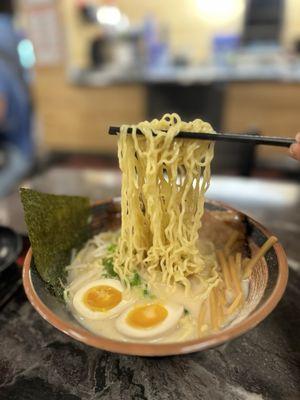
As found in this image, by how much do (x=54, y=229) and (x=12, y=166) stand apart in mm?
2481

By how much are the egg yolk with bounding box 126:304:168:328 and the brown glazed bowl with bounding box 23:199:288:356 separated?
159 millimetres

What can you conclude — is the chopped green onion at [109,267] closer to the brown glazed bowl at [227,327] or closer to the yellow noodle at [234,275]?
the brown glazed bowl at [227,327]

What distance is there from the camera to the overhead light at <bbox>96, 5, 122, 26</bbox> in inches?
211

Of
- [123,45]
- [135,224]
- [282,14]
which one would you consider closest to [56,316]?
[135,224]

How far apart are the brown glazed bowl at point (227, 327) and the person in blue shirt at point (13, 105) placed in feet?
9.21

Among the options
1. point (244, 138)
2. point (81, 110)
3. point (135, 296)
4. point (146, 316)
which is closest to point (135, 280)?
point (135, 296)

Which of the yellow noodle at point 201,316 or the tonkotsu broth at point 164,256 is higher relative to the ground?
the tonkotsu broth at point 164,256

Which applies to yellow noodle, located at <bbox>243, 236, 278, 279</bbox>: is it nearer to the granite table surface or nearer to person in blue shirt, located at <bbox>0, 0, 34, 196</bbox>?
the granite table surface

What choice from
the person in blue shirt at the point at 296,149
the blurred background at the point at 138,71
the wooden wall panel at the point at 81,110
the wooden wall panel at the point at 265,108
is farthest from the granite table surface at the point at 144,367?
the wooden wall panel at the point at 81,110

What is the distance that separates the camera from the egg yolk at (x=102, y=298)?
3.66 feet

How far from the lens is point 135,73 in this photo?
4.81 m

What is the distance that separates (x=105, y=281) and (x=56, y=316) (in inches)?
12.5

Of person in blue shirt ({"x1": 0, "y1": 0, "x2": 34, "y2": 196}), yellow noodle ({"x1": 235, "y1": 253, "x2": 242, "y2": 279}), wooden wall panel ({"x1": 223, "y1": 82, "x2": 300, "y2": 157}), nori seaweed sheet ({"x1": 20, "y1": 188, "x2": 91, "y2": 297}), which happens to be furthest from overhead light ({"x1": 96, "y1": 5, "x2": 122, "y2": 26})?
yellow noodle ({"x1": 235, "y1": 253, "x2": 242, "y2": 279})

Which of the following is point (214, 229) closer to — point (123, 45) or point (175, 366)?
point (175, 366)
